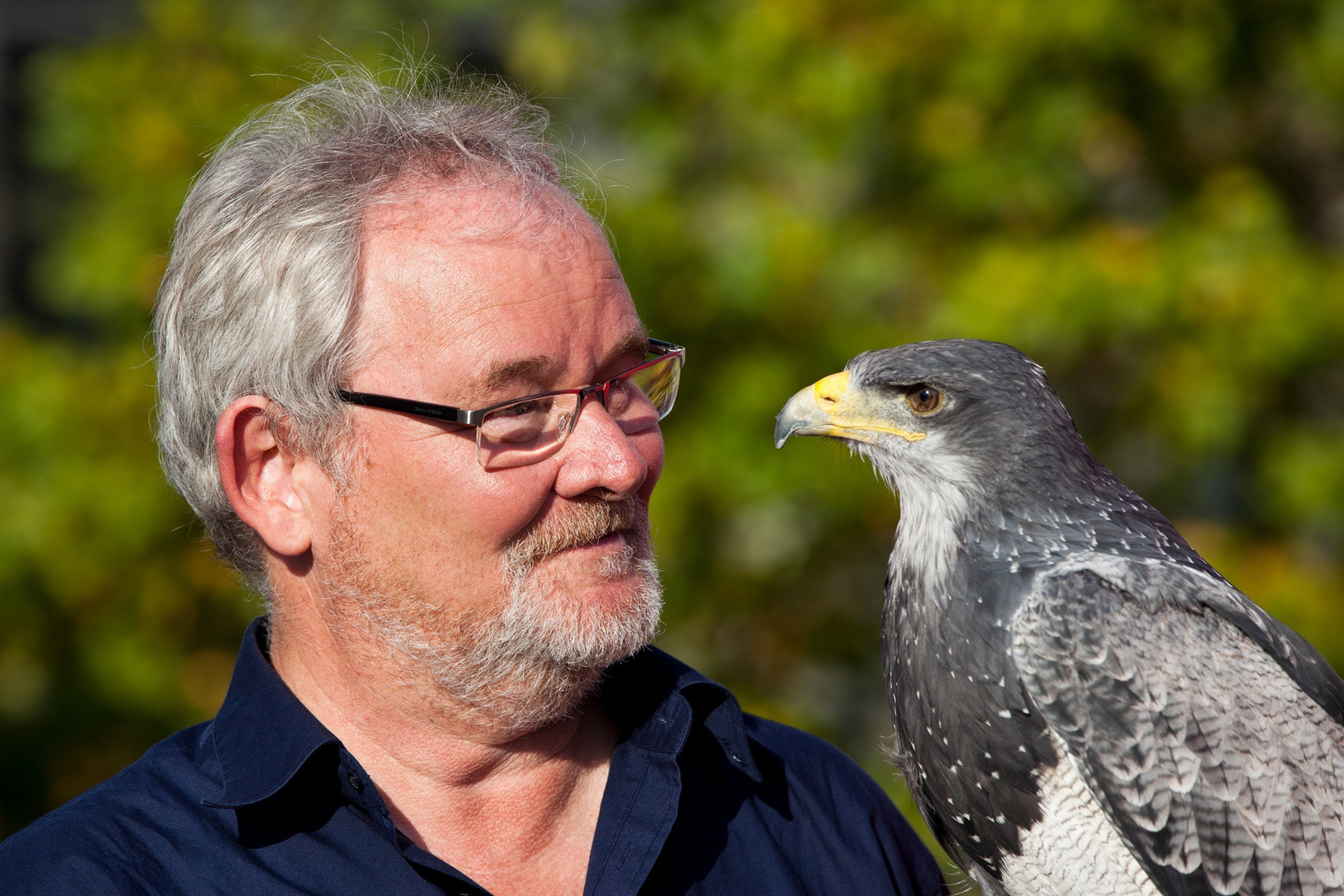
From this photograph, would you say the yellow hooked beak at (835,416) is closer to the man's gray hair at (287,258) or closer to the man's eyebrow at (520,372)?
the man's eyebrow at (520,372)

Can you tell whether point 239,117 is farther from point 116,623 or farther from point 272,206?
point 272,206

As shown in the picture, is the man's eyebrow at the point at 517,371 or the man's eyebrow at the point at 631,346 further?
the man's eyebrow at the point at 631,346

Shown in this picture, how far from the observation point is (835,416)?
2594 millimetres

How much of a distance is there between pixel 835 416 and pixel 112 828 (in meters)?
1.53

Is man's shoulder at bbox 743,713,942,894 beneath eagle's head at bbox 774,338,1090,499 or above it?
beneath

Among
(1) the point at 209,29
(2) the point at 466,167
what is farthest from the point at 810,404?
(1) the point at 209,29

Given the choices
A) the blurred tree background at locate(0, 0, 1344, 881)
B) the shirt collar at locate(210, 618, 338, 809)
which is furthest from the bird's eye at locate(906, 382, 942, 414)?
the blurred tree background at locate(0, 0, 1344, 881)

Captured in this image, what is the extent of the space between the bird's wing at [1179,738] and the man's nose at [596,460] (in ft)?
2.45

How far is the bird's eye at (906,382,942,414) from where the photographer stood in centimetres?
251

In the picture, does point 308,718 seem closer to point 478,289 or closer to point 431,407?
point 431,407

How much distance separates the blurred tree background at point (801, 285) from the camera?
4.67 m

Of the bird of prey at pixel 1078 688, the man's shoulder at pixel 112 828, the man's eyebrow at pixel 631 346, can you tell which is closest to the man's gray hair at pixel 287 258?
the man's eyebrow at pixel 631 346

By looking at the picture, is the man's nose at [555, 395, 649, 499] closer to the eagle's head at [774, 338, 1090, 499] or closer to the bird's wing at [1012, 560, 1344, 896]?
the eagle's head at [774, 338, 1090, 499]

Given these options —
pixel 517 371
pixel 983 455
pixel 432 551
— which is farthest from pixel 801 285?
pixel 432 551
